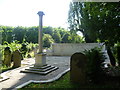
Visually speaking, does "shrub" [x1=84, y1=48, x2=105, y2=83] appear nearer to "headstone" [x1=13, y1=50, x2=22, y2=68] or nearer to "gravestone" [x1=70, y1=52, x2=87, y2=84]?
"gravestone" [x1=70, y1=52, x2=87, y2=84]

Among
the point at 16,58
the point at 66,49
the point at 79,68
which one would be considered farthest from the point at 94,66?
the point at 66,49

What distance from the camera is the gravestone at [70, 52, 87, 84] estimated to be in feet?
16.0

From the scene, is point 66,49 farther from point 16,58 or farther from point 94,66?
point 94,66

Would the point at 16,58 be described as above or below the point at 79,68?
above

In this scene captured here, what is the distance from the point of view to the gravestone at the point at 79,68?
4.87 m

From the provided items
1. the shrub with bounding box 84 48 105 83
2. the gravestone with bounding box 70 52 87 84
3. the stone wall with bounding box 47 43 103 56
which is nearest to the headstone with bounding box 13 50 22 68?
the gravestone with bounding box 70 52 87 84

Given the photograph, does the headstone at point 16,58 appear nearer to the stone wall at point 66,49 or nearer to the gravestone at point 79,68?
the gravestone at point 79,68

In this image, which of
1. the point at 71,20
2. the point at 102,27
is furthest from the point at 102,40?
the point at 71,20

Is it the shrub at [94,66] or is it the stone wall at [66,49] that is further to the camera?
Answer: the stone wall at [66,49]

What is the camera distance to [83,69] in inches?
192

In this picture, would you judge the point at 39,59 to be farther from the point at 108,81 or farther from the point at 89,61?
the point at 108,81

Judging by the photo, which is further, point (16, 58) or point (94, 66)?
point (16, 58)

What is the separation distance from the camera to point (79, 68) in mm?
4902

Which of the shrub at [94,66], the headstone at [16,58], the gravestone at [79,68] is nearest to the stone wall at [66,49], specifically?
the headstone at [16,58]
